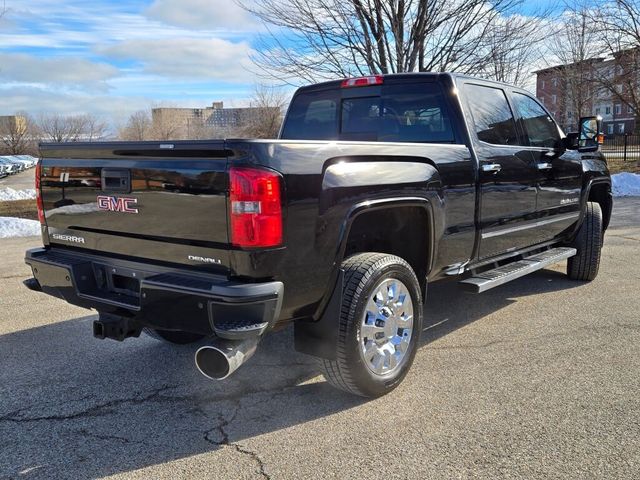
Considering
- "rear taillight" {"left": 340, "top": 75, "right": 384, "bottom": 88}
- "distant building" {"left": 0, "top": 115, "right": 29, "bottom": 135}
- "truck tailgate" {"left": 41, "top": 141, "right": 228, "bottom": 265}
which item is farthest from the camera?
"distant building" {"left": 0, "top": 115, "right": 29, "bottom": 135}

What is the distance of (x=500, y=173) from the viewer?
443 cm

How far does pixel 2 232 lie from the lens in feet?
32.9

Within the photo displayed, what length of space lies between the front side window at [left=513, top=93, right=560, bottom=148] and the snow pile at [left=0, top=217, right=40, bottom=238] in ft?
28.2

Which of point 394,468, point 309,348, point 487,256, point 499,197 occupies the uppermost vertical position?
point 499,197

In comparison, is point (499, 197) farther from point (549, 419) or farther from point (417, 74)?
point (549, 419)

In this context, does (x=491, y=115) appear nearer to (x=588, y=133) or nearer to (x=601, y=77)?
(x=588, y=133)

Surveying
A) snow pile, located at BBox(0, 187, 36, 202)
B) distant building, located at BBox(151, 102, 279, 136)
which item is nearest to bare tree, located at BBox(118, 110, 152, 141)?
distant building, located at BBox(151, 102, 279, 136)

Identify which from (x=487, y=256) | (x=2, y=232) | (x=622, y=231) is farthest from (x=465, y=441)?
(x=2, y=232)

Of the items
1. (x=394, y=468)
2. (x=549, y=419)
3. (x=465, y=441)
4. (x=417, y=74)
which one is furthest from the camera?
(x=417, y=74)

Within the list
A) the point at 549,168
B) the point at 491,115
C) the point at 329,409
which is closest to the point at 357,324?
the point at 329,409

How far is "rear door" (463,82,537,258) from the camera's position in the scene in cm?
431

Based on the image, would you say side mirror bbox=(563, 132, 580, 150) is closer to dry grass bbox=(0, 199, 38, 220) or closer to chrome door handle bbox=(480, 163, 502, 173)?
chrome door handle bbox=(480, 163, 502, 173)

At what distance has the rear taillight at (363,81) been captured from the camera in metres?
4.55

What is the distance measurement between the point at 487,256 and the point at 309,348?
1.96 m
